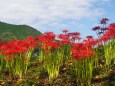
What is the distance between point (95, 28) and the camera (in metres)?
15.9

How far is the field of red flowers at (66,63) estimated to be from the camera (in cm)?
1232

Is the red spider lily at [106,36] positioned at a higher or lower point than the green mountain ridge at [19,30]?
lower

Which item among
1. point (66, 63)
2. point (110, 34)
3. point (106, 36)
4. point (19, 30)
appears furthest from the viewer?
point (19, 30)

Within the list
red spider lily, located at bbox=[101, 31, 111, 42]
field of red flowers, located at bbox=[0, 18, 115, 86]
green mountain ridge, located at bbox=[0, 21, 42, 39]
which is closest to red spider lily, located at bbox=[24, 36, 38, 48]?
field of red flowers, located at bbox=[0, 18, 115, 86]

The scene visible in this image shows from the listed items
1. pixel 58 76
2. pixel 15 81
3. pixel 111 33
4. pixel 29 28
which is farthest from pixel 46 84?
pixel 29 28

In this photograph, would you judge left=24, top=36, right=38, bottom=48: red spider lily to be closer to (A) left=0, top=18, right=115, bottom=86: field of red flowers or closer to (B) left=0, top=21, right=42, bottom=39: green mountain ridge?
(A) left=0, top=18, right=115, bottom=86: field of red flowers

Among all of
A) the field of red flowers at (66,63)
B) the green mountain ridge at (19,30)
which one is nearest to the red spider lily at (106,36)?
the field of red flowers at (66,63)

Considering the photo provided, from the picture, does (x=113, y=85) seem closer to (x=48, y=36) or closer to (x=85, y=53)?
(x=85, y=53)

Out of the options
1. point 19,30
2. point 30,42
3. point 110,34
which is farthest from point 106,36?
point 19,30

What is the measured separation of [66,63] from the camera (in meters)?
16.0

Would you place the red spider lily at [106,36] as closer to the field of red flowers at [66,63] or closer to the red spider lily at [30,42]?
the field of red flowers at [66,63]

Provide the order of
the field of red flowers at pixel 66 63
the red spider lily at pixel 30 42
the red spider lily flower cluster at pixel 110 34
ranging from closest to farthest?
the field of red flowers at pixel 66 63
the red spider lily flower cluster at pixel 110 34
the red spider lily at pixel 30 42

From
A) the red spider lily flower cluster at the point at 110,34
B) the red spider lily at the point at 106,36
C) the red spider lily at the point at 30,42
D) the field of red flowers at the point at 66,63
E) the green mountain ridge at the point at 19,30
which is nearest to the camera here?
the field of red flowers at the point at 66,63

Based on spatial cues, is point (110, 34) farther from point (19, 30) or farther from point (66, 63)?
point (19, 30)
